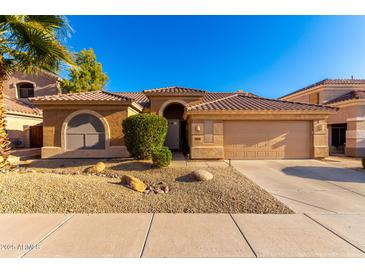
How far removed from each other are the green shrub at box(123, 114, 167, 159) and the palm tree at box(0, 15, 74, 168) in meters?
3.29

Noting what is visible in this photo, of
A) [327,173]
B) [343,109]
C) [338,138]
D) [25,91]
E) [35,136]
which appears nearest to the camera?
[327,173]

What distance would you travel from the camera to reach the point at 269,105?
1013 centimetres

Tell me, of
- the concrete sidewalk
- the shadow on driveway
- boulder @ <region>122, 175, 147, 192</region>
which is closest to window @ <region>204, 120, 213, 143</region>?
the shadow on driveway

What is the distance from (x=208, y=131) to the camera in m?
9.45

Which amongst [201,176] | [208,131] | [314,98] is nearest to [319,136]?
[208,131]

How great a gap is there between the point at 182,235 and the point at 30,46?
24.7 ft

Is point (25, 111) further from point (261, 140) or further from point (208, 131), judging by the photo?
point (261, 140)

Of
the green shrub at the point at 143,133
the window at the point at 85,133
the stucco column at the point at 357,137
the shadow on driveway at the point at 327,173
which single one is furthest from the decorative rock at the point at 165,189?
the stucco column at the point at 357,137

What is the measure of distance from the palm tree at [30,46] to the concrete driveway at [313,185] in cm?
835

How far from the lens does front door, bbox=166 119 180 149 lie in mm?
13500

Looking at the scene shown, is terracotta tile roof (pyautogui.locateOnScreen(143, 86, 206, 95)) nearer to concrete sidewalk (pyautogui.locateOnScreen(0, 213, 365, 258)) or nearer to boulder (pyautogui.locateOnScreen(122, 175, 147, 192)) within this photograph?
boulder (pyautogui.locateOnScreen(122, 175, 147, 192))

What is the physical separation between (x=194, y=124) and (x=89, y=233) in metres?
7.28

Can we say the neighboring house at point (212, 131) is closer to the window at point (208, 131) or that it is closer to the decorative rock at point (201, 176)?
the window at point (208, 131)
